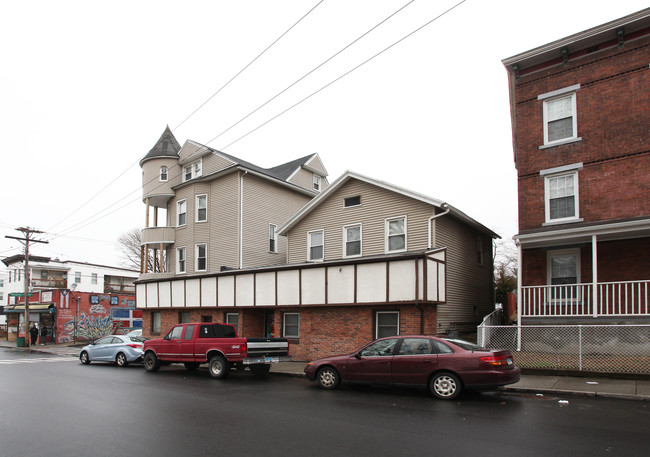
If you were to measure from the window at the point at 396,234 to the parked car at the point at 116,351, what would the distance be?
1096 centimetres

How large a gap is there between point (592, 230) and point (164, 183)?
23.0 metres

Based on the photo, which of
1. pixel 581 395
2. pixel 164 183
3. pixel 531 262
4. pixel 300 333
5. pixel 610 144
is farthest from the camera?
pixel 164 183

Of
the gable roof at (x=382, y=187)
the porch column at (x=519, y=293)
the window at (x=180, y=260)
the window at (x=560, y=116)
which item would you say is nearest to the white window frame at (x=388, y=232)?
the gable roof at (x=382, y=187)

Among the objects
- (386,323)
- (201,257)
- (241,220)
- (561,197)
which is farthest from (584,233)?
(201,257)

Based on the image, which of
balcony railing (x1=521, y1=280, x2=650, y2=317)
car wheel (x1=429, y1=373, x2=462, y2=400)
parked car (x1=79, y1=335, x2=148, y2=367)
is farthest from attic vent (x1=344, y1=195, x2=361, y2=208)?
car wheel (x1=429, y1=373, x2=462, y2=400)

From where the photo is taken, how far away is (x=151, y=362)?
58.0ft

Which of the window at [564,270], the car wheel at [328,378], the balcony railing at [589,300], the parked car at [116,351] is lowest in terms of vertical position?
the parked car at [116,351]

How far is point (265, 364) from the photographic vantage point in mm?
16109

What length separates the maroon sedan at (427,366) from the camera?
10250 millimetres

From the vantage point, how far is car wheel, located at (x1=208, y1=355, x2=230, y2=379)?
1542 cm

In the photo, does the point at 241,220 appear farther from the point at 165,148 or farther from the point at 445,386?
the point at 445,386

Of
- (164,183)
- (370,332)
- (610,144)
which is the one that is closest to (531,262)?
(610,144)

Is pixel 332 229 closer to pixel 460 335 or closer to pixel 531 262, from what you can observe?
pixel 460 335

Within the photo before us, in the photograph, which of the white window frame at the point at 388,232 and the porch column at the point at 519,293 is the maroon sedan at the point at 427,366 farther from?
the white window frame at the point at 388,232
